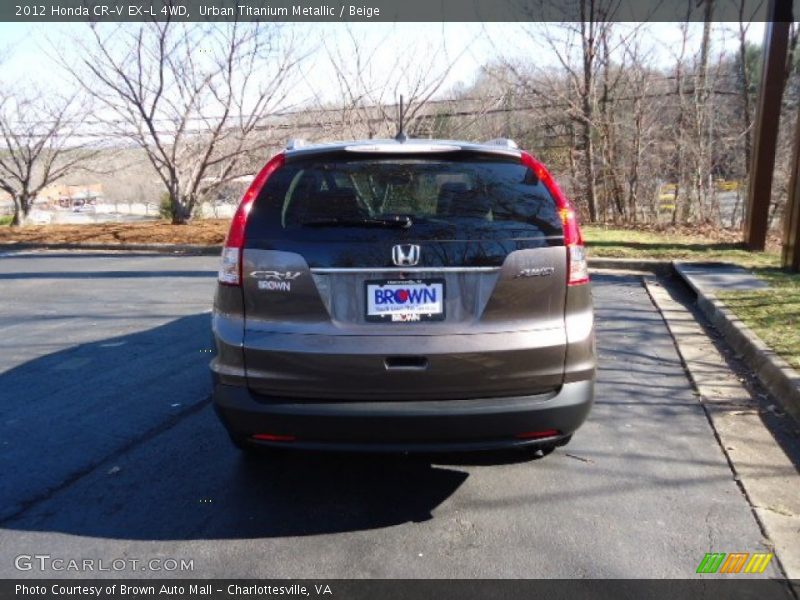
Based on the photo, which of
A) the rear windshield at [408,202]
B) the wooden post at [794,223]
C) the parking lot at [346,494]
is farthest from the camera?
the wooden post at [794,223]

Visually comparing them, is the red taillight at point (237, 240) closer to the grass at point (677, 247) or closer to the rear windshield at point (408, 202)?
the rear windshield at point (408, 202)

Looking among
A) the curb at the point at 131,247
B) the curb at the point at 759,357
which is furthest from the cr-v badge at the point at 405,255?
the curb at the point at 131,247

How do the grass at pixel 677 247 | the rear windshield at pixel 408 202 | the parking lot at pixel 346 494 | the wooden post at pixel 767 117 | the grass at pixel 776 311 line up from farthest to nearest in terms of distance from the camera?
the grass at pixel 677 247 < the wooden post at pixel 767 117 < the grass at pixel 776 311 < the rear windshield at pixel 408 202 < the parking lot at pixel 346 494

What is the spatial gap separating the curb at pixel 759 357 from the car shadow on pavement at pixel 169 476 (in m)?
2.04

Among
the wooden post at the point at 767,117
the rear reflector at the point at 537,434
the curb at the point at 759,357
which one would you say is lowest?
the curb at the point at 759,357

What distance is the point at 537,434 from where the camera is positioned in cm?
281

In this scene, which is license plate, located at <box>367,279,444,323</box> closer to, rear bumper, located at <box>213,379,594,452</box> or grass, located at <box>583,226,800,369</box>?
rear bumper, located at <box>213,379,594,452</box>

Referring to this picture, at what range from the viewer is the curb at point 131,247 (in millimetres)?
12328

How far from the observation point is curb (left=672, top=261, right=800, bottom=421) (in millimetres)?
4160

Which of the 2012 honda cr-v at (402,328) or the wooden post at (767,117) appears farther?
the wooden post at (767,117)

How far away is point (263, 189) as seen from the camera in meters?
2.94

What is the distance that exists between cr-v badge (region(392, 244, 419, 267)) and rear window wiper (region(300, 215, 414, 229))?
0.10 metres
